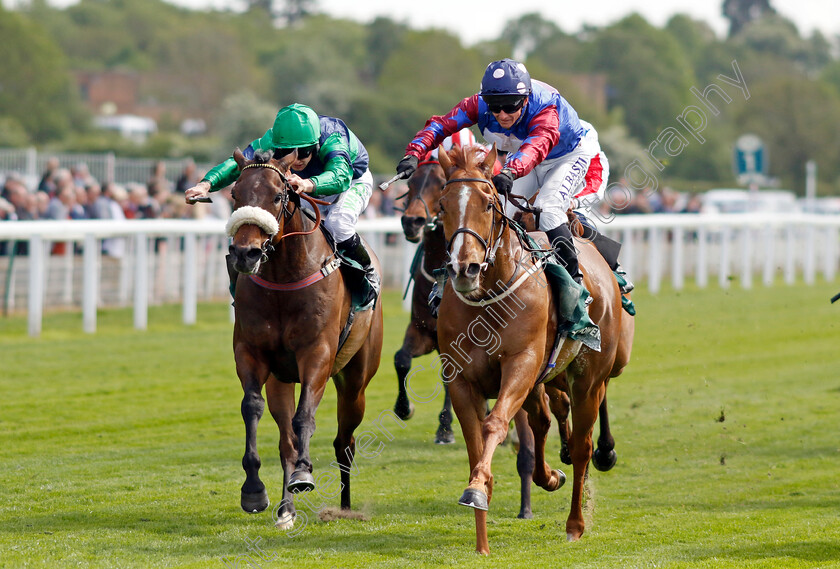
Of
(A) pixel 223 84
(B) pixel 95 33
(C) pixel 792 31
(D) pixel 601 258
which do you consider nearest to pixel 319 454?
(D) pixel 601 258

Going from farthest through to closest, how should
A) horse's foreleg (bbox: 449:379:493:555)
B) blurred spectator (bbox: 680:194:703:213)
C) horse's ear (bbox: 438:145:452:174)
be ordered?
blurred spectator (bbox: 680:194:703:213) → horse's foreleg (bbox: 449:379:493:555) → horse's ear (bbox: 438:145:452:174)

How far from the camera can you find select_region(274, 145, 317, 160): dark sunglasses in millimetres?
5977

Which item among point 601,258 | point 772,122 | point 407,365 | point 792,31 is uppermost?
point 792,31

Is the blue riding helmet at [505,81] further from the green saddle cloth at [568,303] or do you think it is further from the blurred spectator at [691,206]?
the blurred spectator at [691,206]

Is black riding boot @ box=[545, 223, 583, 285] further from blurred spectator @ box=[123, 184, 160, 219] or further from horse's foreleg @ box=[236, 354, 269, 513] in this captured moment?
blurred spectator @ box=[123, 184, 160, 219]

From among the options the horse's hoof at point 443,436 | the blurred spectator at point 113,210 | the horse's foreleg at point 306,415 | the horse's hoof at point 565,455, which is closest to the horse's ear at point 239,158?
the horse's foreleg at point 306,415

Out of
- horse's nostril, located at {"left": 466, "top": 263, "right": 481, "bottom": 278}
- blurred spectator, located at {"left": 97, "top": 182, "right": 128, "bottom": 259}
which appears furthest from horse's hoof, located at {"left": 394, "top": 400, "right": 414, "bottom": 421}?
blurred spectator, located at {"left": 97, "top": 182, "right": 128, "bottom": 259}

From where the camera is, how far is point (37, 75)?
2156 inches

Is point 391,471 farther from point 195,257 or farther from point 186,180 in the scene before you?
point 186,180

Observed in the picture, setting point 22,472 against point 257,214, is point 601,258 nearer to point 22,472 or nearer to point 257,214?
point 257,214

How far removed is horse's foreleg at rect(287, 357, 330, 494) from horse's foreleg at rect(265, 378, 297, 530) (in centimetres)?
12

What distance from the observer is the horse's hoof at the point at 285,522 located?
18.6 feet

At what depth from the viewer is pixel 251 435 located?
18.0 feet

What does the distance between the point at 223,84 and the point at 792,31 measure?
58624mm
